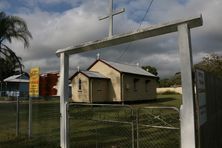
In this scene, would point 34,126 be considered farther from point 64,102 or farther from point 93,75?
point 93,75

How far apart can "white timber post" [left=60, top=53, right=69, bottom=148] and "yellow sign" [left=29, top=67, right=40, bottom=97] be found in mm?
2599

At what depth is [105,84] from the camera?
32.1 m

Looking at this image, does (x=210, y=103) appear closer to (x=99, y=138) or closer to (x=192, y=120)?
(x=192, y=120)

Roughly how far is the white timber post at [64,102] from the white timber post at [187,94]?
3.80m

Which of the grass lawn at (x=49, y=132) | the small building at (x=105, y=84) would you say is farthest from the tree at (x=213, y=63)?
the grass lawn at (x=49, y=132)

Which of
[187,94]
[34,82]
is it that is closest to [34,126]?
[34,82]

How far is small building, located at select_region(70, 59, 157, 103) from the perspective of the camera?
99.7 ft

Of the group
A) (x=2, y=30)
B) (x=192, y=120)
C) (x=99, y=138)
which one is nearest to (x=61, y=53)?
(x=99, y=138)

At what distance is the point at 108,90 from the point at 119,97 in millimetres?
1558

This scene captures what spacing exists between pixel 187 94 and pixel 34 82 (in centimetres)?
698

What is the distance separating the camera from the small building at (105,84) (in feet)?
99.7

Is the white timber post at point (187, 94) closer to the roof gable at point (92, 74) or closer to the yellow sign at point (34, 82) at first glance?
the yellow sign at point (34, 82)

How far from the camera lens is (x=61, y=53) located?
927 centimetres

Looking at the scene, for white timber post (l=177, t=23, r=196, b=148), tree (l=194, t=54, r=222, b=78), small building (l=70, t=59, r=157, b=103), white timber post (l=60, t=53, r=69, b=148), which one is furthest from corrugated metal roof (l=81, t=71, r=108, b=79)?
white timber post (l=177, t=23, r=196, b=148)
